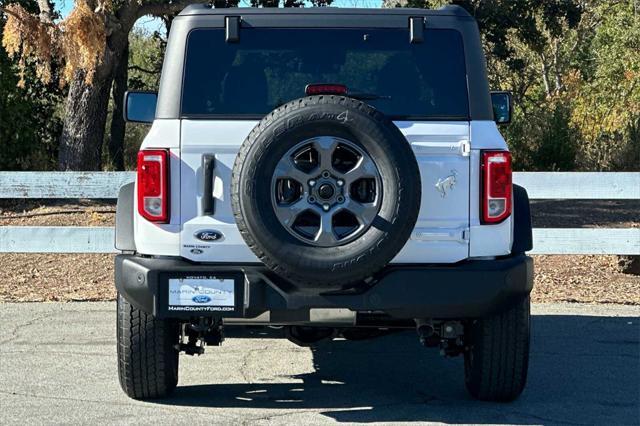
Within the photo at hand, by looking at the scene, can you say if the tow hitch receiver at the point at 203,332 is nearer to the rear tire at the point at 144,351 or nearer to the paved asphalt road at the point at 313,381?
the rear tire at the point at 144,351

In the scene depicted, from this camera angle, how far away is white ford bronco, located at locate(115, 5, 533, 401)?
516cm

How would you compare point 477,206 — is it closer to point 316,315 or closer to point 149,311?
point 316,315

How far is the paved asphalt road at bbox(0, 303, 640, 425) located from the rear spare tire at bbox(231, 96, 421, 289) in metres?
1.00

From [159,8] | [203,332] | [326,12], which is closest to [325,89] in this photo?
[326,12]

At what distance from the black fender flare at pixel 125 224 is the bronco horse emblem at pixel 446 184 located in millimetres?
1569

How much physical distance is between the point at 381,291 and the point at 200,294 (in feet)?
2.84

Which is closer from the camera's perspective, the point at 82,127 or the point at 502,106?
the point at 502,106

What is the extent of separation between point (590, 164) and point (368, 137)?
42.4ft

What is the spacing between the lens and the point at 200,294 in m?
5.45

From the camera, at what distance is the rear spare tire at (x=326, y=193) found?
5.14 m

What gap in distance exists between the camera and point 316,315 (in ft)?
17.9

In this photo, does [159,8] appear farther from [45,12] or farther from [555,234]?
[555,234]

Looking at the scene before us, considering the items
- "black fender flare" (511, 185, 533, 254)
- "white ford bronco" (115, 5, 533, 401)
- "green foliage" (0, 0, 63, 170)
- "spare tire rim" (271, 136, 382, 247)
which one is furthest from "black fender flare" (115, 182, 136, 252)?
"green foliage" (0, 0, 63, 170)

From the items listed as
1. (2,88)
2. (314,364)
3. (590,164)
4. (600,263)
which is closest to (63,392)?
(314,364)
